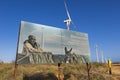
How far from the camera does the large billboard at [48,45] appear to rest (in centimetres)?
1336

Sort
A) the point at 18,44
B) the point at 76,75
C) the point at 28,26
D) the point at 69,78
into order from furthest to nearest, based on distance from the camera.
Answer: the point at 76,75
the point at 69,78
the point at 28,26
the point at 18,44

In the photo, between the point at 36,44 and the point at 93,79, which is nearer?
the point at 36,44

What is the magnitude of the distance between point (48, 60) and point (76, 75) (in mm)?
6819

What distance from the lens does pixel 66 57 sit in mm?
16438

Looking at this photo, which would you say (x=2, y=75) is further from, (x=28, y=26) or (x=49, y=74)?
(x=28, y=26)

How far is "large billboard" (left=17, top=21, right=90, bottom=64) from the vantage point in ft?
43.8

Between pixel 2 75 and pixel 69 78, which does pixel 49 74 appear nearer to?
pixel 69 78

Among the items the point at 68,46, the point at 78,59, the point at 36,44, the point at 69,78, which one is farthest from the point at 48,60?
the point at 69,78

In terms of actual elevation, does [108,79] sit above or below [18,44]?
below

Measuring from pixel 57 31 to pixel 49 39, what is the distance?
1296mm

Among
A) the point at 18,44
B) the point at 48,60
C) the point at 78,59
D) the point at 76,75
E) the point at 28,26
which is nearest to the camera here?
the point at 18,44

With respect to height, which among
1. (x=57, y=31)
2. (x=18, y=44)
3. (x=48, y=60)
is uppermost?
(x=57, y=31)

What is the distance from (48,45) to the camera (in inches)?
584

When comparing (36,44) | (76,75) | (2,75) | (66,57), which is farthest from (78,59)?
(2,75)
